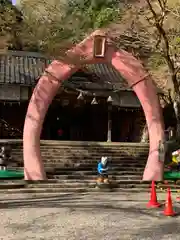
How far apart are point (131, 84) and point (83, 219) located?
23.5 feet

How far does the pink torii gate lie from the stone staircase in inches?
32.1

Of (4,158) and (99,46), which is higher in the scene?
(99,46)

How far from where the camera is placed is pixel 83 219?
8320 millimetres

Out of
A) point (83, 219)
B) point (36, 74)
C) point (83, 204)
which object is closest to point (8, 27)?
point (83, 204)

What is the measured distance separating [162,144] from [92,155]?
5.16 metres

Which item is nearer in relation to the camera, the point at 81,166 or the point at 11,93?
the point at 81,166

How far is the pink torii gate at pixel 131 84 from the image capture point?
14070 millimetres

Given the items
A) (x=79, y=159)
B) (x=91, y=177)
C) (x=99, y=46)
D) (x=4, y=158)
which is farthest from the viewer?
(x=79, y=159)

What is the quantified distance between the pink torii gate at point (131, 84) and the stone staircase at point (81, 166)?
82 cm

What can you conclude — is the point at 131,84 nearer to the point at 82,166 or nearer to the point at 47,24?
the point at 47,24

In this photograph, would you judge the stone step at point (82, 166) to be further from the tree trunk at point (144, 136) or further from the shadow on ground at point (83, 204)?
the tree trunk at point (144, 136)

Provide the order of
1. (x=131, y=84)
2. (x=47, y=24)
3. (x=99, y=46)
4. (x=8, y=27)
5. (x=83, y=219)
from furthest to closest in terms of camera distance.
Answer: (x=131, y=84) < (x=99, y=46) < (x=47, y=24) < (x=8, y=27) < (x=83, y=219)

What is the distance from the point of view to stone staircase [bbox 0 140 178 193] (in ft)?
44.5

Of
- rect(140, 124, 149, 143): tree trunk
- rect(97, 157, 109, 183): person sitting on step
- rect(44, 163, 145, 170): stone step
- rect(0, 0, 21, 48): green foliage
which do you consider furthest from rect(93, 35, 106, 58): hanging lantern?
rect(140, 124, 149, 143): tree trunk
